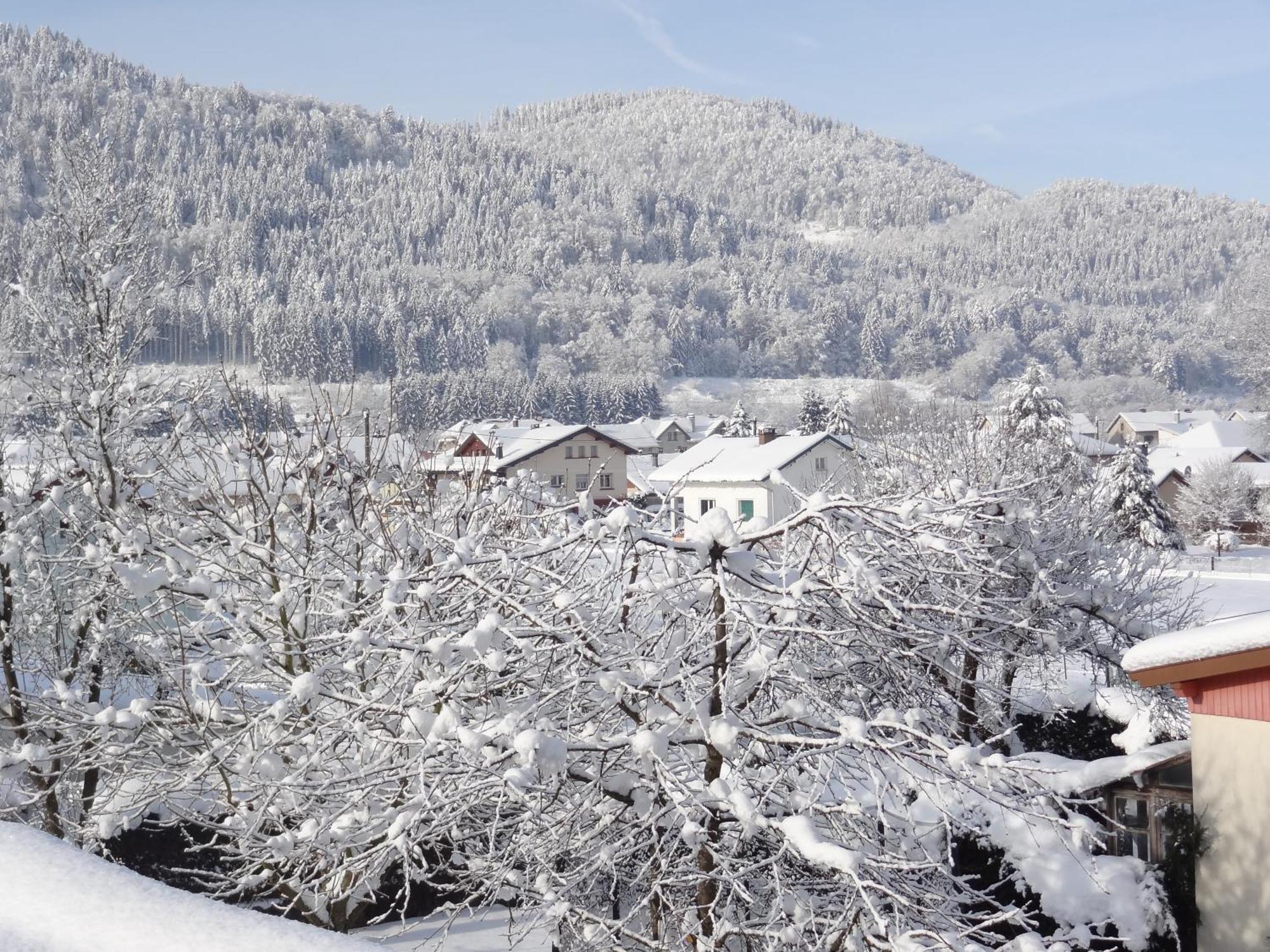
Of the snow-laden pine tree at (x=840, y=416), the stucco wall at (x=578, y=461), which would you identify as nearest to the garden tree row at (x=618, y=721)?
the stucco wall at (x=578, y=461)

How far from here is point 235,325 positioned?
316 feet

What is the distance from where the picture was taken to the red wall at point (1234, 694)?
7336 mm

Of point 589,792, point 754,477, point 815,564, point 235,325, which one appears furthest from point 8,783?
point 235,325

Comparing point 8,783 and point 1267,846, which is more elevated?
point 1267,846

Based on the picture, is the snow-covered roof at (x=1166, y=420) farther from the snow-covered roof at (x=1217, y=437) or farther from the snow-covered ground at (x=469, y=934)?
the snow-covered ground at (x=469, y=934)

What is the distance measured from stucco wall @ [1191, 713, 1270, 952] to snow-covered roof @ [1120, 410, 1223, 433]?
88239mm

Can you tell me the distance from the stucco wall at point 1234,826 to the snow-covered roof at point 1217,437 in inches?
2369

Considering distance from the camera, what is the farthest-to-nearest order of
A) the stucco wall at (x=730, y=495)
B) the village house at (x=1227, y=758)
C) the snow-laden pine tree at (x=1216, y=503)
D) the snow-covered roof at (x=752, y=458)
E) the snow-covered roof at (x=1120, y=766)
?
the snow-laden pine tree at (x=1216, y=503) < the stucco wall at (x=730, y=495) < the snow-covered roof at (x=752, y=458) < the snow-covered roof at (x=1120, y=766) < the village house at (x=1227, y=758)

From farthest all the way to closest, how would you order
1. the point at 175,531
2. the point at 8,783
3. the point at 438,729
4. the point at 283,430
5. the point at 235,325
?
the point at 235,325 < the point at 8,783 < the point at 283,430 < the point at 175,531 < the point at 438,729

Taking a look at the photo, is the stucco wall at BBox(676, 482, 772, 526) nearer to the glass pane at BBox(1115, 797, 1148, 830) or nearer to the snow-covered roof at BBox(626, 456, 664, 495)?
the snow-covered roof at BBox(626, 456, 664, 495)

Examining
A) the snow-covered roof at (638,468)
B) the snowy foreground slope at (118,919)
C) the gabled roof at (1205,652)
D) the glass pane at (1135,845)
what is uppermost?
the snowy foreground slope at (118,919)

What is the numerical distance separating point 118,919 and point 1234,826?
825 cm

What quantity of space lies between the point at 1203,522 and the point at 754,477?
79.4 ft

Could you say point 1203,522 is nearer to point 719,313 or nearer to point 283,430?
point 283,430
